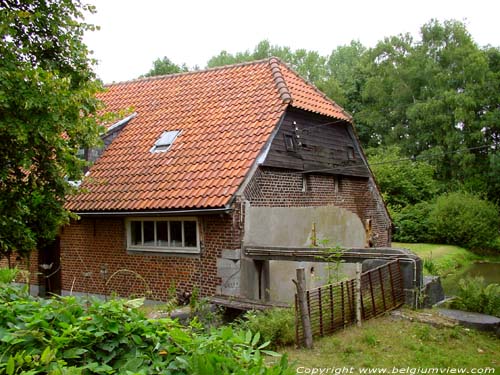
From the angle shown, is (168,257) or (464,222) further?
(464,222)

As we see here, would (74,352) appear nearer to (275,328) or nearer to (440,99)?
(275,328)

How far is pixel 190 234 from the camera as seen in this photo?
1234 centimetres

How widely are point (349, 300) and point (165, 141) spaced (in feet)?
23.9

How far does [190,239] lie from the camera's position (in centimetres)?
1233

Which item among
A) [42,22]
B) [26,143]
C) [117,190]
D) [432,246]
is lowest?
[432,246]

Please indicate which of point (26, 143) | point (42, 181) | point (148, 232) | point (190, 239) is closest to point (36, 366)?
point (26, 143)

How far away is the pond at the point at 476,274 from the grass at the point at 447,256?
18.2 inches

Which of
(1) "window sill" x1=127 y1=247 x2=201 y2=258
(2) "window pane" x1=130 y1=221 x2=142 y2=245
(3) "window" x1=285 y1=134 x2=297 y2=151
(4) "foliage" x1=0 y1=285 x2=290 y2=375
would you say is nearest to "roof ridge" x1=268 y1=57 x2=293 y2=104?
(3) "window" x1=285 y1=134 x2=297 y2=151

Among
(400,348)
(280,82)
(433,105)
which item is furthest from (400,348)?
(433,105)

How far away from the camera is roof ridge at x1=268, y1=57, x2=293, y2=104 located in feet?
44.3

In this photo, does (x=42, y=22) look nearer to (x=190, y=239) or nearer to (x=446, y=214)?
(x=190, y=239)

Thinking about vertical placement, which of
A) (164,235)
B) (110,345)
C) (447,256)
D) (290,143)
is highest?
(290,143)

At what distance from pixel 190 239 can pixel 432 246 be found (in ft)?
74.7

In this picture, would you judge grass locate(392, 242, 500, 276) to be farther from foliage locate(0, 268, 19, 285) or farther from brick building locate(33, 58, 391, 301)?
foliage locate(0, 268, 19, 285)
